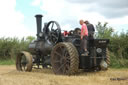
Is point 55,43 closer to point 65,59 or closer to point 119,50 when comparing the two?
point 65,59

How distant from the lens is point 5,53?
2156 cm

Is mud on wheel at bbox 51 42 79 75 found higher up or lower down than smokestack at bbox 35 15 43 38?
lower down

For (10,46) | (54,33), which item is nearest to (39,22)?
(54,33)

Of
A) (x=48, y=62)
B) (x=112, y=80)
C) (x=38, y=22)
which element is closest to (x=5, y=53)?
(x=38, y=22)

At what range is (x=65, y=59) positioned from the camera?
29.1 feet

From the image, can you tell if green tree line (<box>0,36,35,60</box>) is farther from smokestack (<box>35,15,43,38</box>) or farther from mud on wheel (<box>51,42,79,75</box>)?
mud on wheel (<box>51,42,79,75</box>)

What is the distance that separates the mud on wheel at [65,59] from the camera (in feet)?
27.5

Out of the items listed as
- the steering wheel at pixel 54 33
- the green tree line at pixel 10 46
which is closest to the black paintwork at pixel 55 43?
the steering wheel at pixel 54 33

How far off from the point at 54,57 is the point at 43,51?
1.75 meters

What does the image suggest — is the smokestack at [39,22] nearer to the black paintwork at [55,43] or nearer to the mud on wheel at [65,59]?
the black paintwork at [55,43]

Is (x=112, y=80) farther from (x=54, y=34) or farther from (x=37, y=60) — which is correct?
(x=37, y=60)

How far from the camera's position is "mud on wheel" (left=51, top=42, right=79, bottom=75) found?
838 centimetres

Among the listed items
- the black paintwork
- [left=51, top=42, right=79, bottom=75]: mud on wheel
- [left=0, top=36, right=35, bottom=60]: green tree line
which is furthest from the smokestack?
[left=0, top=36, right=35, bottom=60]: green tree line

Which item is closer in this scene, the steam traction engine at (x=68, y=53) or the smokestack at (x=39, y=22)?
the steam traction engine at (x=68, y=53)
